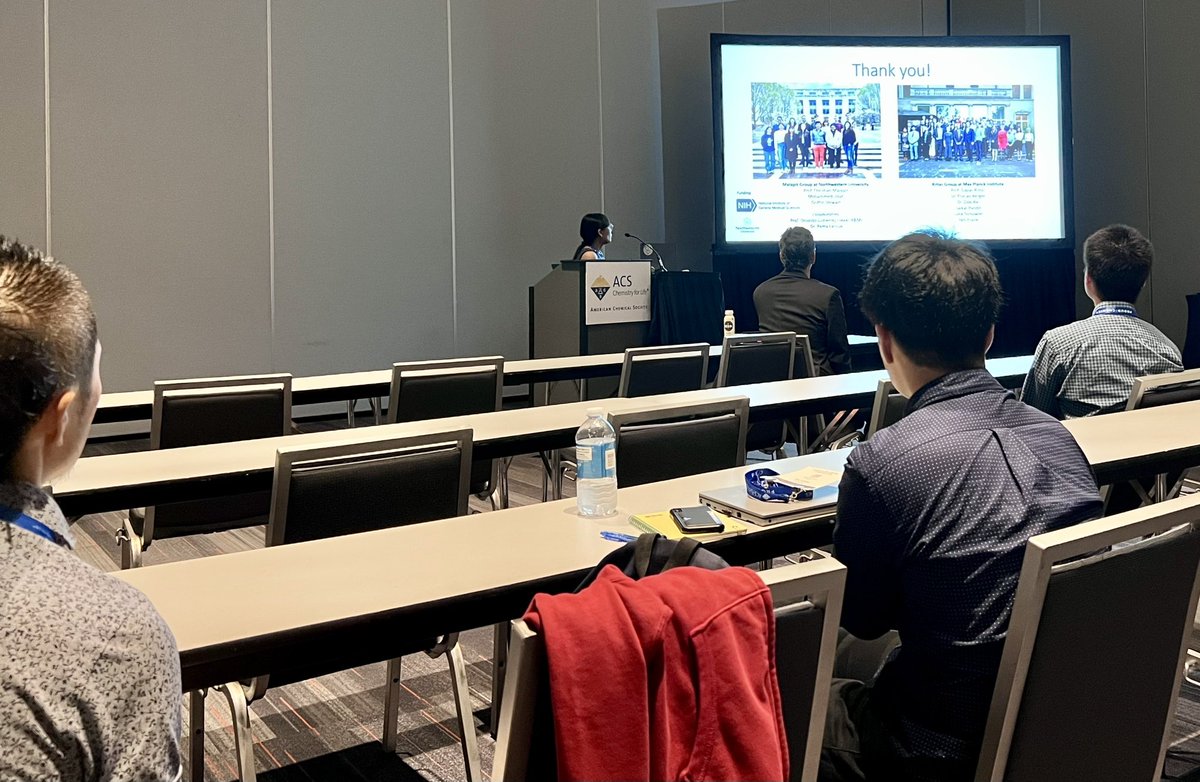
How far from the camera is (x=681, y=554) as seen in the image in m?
1.15

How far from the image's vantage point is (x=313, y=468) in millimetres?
2113

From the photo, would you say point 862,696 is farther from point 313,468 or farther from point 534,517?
point 313,468

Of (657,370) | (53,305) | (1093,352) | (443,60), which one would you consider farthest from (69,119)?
(53,305)

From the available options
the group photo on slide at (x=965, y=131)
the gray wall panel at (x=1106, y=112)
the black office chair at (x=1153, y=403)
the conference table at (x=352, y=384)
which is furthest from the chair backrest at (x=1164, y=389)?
the gray wall panel at (x=1106, y=112)

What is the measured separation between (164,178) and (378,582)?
6929mm

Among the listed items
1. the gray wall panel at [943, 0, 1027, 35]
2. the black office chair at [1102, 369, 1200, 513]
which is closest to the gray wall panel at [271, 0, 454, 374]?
the gray wall panel at [943, 0, 1027, 35]

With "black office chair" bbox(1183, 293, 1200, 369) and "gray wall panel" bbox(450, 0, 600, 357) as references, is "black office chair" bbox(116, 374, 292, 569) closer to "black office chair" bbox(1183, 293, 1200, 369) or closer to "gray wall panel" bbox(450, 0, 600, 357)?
"gray wall panel" bbox(450, 0, 600, 357)

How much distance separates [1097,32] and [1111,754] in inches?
361

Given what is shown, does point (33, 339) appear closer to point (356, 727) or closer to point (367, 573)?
point (367, 573)

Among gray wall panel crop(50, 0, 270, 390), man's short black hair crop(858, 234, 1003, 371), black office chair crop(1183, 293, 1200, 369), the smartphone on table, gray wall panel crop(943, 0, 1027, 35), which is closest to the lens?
man's short black hair crop(858, 234, 1003, 371)

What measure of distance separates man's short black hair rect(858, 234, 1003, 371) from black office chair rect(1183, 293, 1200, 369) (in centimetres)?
692

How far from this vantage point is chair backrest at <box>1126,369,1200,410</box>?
3.17m

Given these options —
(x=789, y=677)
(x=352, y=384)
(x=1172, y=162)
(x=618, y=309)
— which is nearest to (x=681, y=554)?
(x=789, y=677)

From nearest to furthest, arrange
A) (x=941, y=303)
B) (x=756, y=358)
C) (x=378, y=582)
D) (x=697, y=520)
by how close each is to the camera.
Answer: (x=378, y=582) → (x=941, y=303) → (x=697, y=520) → (x=756, y=358)
